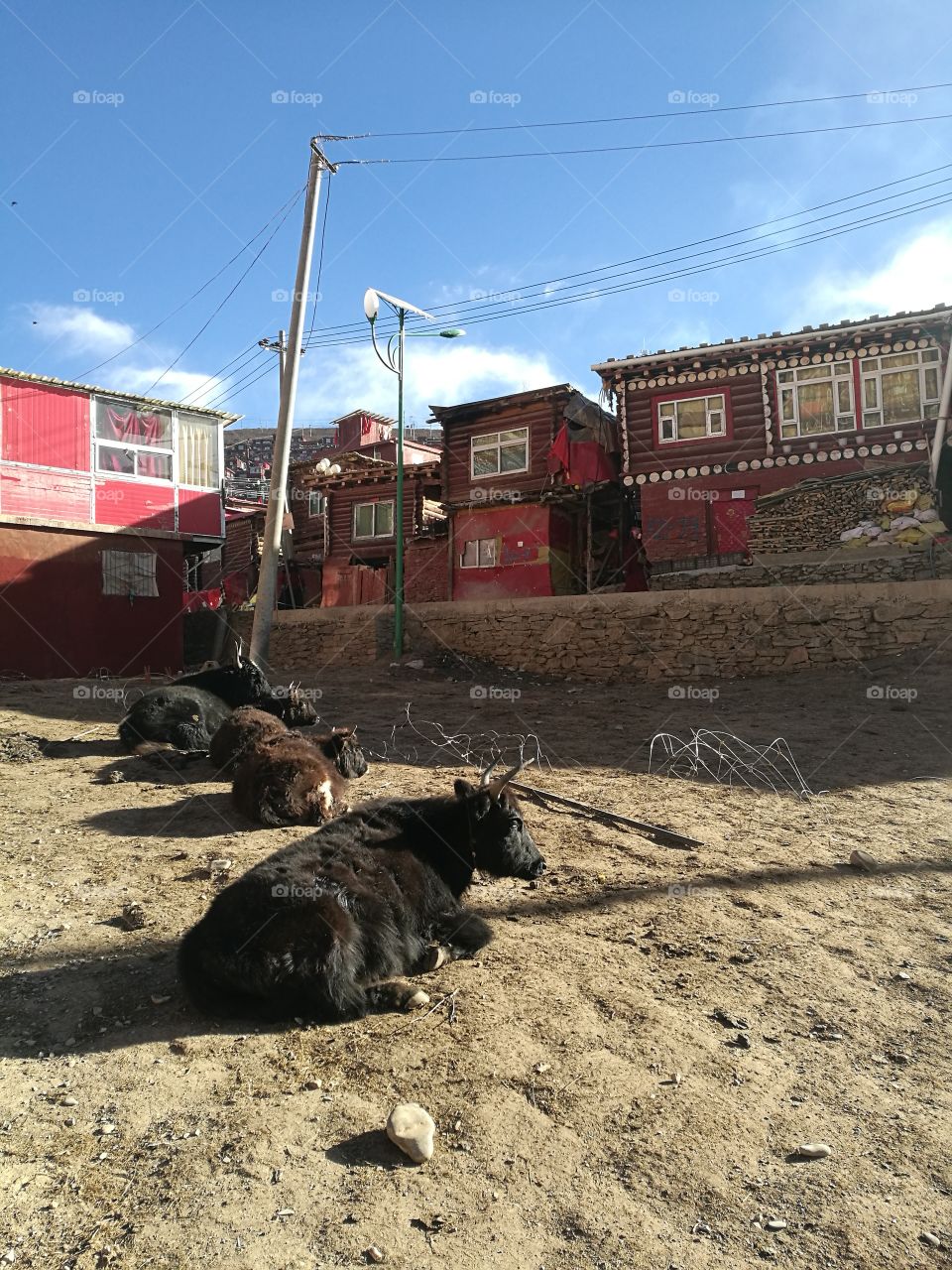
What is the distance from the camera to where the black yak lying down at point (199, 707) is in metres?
8.71

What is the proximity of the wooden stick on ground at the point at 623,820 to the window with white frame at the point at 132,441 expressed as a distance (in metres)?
17.2

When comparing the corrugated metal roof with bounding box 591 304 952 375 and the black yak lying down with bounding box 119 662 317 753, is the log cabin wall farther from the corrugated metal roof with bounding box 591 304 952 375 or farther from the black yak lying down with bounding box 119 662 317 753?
the black yak lying down with bounding box 119 662 317 753

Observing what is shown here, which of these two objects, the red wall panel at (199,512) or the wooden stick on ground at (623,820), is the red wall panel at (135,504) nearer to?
the red wall panel at (199,512)

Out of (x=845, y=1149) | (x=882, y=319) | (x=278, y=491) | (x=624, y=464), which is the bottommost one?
(x=845, y=1149)

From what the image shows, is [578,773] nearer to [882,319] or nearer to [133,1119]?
[133,1119]

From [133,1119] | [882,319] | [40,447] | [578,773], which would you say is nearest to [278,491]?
[578,773]

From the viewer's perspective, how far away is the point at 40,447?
1877 centimetres

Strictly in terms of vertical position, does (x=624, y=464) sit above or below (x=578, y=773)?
above

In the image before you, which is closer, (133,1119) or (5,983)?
(133,1119)

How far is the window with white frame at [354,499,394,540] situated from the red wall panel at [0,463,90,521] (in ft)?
35.2

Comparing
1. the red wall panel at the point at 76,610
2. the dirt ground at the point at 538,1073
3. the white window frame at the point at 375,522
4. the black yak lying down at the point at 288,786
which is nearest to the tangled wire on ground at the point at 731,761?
the dirt ground at the point at 538,1073

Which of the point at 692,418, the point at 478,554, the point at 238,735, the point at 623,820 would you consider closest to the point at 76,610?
the point at 478,554

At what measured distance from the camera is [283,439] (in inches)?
546

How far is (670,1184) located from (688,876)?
2.78 meters
